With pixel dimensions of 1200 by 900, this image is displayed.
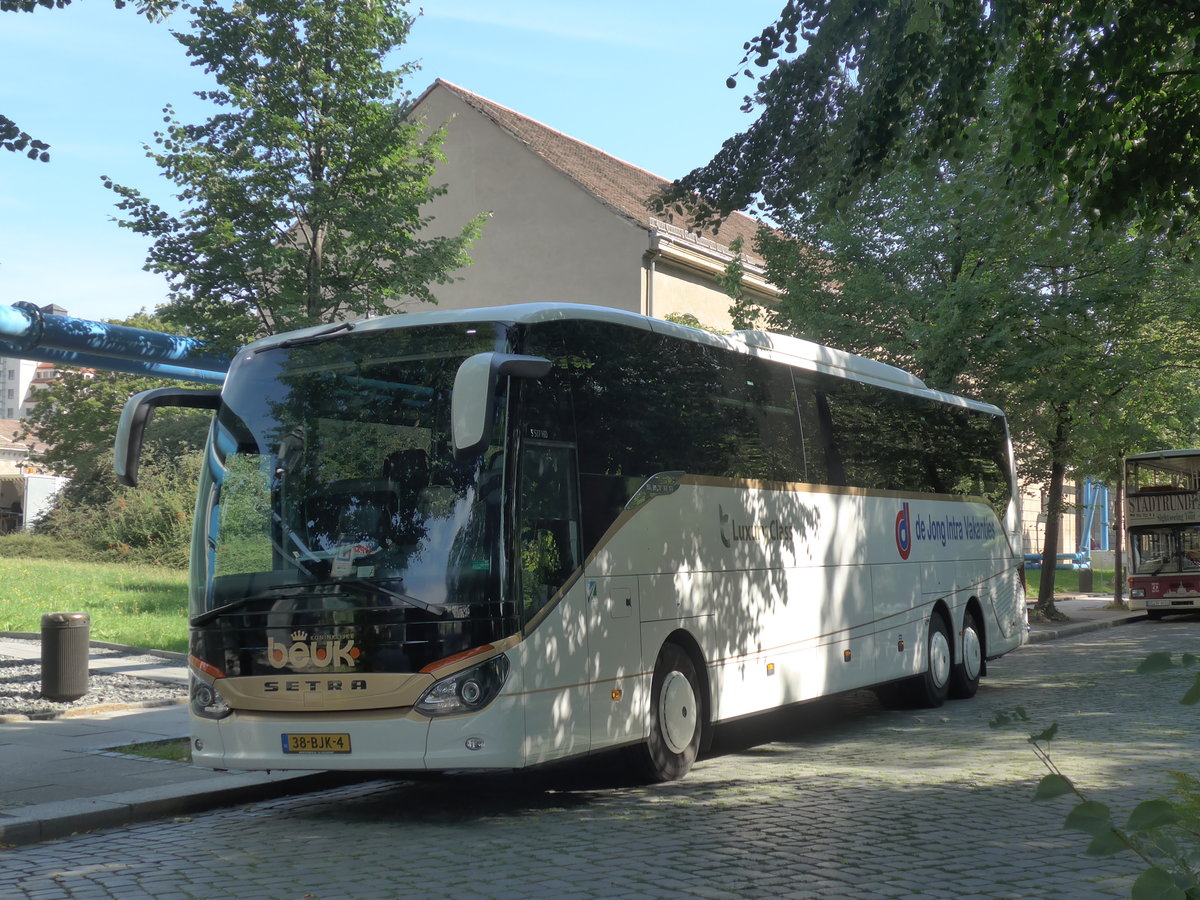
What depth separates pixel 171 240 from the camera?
64.4 feet

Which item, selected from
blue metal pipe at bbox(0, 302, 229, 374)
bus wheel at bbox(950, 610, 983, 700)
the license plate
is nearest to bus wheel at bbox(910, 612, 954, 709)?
bus wheel at bbox(950, 610, 983, 700)

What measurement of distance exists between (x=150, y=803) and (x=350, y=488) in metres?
2.52

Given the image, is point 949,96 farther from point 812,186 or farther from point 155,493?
point 155,493

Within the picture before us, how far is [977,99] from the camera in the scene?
9.94 m

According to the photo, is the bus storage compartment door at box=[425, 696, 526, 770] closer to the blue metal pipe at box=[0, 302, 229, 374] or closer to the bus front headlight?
the bus front headlight

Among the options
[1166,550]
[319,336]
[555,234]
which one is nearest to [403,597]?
[319,336]

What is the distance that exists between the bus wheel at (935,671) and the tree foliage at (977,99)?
19.0 ft

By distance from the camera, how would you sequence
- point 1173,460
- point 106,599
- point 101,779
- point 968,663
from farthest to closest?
point 1173,460
point 106,599
point 968,663
point 101,779

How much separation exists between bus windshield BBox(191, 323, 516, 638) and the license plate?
0.80m

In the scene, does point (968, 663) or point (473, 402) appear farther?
point (968, 663)

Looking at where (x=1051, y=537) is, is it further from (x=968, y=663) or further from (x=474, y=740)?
(x=474, y=740)

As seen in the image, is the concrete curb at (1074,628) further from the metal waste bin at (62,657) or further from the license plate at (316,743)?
the license plate at (316,743)

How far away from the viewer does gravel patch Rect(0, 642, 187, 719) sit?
13.2 meters

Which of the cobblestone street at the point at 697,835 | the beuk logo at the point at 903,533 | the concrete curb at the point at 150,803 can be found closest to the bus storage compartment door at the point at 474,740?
the cobblestone street at the point at 697,835
